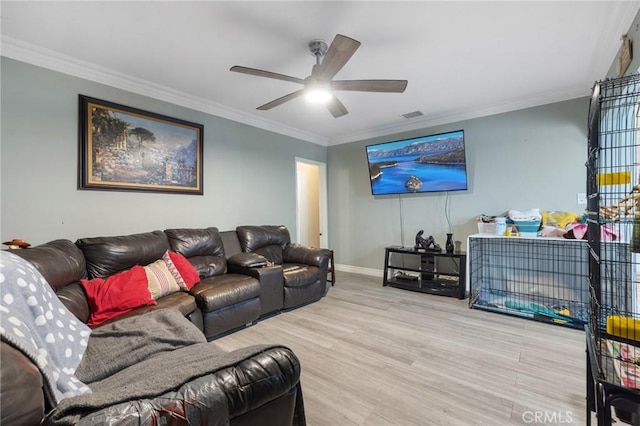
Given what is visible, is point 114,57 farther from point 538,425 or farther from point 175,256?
point 538,425

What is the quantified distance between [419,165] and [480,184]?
0.88 m

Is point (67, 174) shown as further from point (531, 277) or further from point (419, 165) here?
point (531, 277)

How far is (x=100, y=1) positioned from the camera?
189 cm

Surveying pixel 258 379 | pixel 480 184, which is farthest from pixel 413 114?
pixel 258 379

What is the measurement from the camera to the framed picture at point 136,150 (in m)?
2.72

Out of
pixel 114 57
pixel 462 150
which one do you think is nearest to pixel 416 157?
pixel 462 150

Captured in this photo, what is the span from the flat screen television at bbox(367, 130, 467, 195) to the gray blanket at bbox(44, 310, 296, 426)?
3689 millimetres

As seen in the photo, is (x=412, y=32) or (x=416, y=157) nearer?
(x=412, y=32)

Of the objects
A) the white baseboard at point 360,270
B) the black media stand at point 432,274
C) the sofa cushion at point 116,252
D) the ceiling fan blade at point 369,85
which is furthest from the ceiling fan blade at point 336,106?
the white baseboard at point 360,270

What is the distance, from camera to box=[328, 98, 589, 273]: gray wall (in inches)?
133

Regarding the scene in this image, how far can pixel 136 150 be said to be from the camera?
9.93ft

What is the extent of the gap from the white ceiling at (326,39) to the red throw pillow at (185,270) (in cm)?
188

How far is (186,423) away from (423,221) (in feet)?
14.0

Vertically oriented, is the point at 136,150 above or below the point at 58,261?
above
